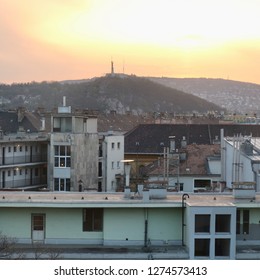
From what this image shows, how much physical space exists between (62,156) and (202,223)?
808 centimetres

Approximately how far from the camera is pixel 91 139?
1447cm

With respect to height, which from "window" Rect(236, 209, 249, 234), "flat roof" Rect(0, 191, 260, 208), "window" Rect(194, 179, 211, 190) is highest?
"flat roof" Rect(0, 191, 260, 208)

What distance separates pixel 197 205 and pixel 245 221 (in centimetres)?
70

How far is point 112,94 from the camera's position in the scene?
167 ft

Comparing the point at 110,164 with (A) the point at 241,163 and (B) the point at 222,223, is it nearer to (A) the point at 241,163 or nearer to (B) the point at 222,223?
(A) the point at 241,163

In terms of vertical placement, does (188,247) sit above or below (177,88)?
below

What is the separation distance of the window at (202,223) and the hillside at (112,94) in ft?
135

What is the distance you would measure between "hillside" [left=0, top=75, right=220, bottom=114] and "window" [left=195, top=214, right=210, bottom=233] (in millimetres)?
41241

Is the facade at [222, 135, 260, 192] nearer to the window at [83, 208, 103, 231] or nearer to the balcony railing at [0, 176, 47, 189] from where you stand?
the window at [83, 208, 103, 231]

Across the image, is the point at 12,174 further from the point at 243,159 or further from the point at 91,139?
the point at 243,159

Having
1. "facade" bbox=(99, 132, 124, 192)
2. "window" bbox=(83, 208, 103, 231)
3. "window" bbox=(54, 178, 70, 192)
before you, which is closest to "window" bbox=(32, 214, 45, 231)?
"window" bbox=(83, 208, 103, 231)

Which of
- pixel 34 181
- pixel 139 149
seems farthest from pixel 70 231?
pixel 139 149

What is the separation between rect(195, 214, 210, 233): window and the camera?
19.6 ft

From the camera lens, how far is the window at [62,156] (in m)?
13.7
